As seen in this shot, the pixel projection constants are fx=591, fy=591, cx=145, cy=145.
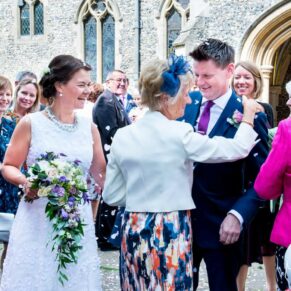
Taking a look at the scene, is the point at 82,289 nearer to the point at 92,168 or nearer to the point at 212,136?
the point at 92,168

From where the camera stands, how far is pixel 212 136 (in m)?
2.96

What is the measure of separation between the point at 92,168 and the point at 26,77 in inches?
81.9

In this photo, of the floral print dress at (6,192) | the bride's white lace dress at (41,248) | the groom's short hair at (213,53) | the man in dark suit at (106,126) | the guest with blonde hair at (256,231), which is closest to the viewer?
the groom's short hair at (213,53)

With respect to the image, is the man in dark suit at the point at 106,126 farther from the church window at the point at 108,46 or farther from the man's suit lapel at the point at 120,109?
the church window at the point at 108,46

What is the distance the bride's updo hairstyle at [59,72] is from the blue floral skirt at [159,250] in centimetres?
101

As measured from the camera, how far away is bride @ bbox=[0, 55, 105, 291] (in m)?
3.19

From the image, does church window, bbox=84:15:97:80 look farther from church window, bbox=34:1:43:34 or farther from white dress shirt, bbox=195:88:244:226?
white dress shirt, bbox=195:88:244:226

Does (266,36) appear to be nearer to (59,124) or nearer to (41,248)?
(59,124)

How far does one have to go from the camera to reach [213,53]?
2889 millimetres

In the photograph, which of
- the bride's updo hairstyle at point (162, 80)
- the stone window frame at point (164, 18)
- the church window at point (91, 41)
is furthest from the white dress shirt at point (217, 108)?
the church window at point (91, 41)

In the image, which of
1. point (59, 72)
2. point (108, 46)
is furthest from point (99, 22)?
point (59, 72)

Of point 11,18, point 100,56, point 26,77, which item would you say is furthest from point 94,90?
point 11,18

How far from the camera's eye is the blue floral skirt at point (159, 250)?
2.66m

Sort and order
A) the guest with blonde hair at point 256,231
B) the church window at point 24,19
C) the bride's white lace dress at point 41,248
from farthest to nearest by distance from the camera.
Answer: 1. the church window at point 24,19
2. the guest with blonde hair at point 256,231
3. the bride's white lace dress at point 41,248
